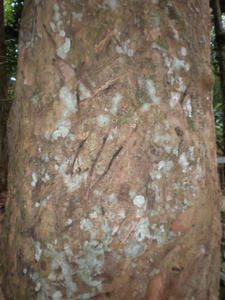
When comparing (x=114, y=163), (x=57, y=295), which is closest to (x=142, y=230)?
(x=114, y=163)

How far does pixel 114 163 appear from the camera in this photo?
1.43 metres

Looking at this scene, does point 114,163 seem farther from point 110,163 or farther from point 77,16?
point 77,16

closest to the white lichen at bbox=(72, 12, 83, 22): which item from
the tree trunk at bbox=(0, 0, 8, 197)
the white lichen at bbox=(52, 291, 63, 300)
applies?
the white lichen at bbox=(52, 291, 63, 300)

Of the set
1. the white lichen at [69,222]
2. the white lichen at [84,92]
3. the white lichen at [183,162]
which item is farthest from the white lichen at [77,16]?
the white lichen at [69,222]

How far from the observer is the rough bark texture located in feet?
4.64

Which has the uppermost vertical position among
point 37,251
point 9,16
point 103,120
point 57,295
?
point 9,16

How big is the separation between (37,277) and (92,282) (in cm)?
22

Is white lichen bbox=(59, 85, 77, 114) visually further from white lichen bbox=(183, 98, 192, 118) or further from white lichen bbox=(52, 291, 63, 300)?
white lichen bbox=(52, 291, 63, 300)

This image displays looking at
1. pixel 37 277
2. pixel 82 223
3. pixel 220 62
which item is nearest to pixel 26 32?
pixel 82 223

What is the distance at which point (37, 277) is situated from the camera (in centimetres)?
146

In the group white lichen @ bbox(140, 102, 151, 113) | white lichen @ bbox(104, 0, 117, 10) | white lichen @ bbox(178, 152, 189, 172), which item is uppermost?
white lichen @ bbox(104, 0, 117, 10)

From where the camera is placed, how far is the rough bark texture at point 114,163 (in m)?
1.42

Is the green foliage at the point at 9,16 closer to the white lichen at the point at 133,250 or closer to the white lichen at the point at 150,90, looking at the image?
the white lichen at the point at 150,90

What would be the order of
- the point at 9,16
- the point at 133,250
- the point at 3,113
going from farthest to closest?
the point at 9,16 → the point at 3,113 → the point at 133,250
